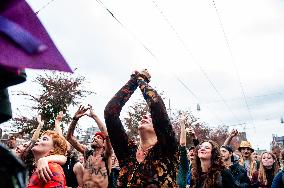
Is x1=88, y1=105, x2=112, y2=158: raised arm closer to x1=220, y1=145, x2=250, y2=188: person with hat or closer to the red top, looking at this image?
the red top

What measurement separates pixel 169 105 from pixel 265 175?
2923cm

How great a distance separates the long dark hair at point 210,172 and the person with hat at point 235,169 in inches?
50.1

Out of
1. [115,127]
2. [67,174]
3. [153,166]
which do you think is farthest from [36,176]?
[67,174]

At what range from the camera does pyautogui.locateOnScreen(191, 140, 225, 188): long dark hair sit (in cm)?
496

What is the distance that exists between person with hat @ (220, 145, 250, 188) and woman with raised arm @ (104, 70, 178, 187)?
Answer: 361 cm

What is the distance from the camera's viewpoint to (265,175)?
7.99 meters

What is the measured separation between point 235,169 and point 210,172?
2244 mm

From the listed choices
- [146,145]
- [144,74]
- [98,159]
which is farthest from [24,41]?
[98,159]

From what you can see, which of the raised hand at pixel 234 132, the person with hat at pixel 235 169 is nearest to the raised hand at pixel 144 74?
the person with hat at pixel 235 169

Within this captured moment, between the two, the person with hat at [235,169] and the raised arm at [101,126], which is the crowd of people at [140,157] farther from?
the person with hat at [235,169]

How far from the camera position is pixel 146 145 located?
11.4 ft

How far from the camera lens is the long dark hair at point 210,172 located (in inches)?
195

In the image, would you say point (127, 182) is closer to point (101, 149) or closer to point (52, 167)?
point (52, 167)

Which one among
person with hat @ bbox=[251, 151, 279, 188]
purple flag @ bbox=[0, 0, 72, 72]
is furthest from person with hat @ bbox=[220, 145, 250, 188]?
purple flag @ bbox=[0, 0, 72, 72]
